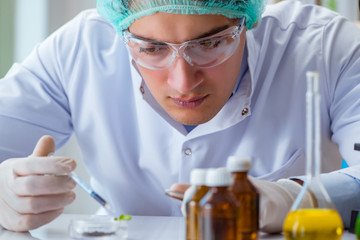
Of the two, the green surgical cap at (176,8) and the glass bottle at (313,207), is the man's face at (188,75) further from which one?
the glass bottle at (313,207)

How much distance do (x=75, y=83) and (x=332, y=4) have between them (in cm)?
236

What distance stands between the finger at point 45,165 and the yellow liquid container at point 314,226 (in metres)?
0.79

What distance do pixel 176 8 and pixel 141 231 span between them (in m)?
0.71

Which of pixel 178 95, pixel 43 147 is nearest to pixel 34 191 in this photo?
pixel 43 147

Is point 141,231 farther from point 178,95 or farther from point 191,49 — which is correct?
point 191,49

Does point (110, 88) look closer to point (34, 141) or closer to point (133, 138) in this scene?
point (133, 138)

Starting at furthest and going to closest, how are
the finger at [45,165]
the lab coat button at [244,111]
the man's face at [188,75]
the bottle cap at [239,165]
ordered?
the lab coat button at [244,111] < the man's face at [188,75] < the finger at [45,165] < the bottle cap at [239,165]

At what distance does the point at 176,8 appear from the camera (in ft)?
5.64

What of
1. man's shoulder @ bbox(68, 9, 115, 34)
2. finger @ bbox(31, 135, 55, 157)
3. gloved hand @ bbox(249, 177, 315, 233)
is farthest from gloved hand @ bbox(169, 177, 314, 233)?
man's shoulder @ bbox(68, 9, 115, 34)

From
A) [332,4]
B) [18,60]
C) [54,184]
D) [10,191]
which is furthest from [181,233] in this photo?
[332,4]

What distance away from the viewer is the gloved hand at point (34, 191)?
160 centimetres

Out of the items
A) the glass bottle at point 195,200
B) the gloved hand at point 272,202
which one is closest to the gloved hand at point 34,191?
the gloved hand at point 272,202

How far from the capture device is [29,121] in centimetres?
212

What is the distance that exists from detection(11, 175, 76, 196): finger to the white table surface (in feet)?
0.39
